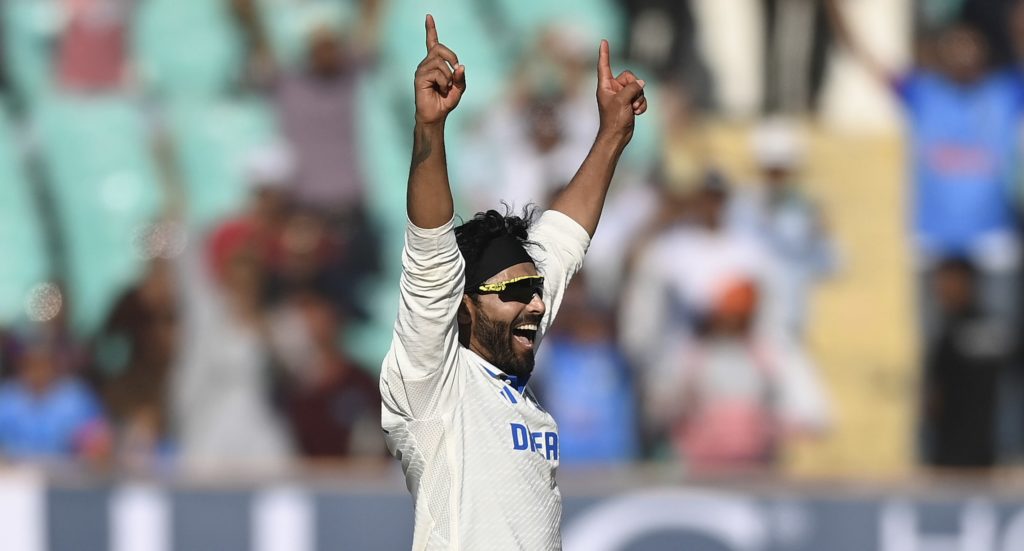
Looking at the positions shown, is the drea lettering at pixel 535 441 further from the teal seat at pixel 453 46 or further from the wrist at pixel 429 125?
the teal seat at pixel 453 46

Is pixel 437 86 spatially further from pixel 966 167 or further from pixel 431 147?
pixel 966 167

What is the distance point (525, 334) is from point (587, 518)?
11.0 feet

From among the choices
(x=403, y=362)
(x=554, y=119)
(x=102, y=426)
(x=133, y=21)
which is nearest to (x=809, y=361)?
(x=554, y=119)

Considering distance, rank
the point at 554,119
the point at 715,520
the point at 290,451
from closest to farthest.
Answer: the point at 715,520 < the point at 290,451 < the point at 554,119

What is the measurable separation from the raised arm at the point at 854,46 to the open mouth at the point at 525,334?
538 centimetres

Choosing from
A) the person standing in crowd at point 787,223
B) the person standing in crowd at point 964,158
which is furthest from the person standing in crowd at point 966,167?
the person standing in crowd at point 787,223

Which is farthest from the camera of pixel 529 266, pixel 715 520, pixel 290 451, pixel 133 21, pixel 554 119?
pixel 133 21

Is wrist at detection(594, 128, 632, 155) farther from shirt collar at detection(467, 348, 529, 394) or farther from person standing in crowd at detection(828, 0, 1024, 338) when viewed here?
person standing in crowd at detection(828, 0, 1024, 338)

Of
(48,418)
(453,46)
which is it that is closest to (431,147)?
(48,418)

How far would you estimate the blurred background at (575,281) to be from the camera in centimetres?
650

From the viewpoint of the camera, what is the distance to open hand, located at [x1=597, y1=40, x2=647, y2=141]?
12.1 ft

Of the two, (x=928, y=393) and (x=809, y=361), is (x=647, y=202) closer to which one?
(x=809, y=361)

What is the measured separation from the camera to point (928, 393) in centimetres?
763

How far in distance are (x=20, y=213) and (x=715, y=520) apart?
4.32 metres
